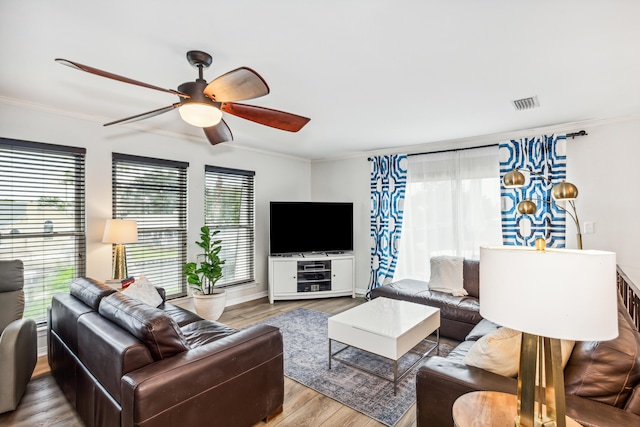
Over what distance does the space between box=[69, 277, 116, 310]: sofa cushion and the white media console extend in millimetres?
2683

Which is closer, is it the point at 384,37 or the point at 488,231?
the point at 384,37

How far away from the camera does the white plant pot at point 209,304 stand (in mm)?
3881

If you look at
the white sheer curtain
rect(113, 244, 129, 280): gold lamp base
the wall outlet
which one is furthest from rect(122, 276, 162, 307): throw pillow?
the wall outlet

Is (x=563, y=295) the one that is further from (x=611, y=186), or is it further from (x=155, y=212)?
(x=155, y=212)

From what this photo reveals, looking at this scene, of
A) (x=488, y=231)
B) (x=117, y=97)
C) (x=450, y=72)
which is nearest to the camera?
(x=450, y=72)

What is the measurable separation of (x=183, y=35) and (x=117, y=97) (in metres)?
1.45

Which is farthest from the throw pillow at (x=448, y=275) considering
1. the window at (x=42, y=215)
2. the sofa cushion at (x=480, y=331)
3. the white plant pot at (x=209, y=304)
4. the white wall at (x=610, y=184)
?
the window at (x=42, y=215)

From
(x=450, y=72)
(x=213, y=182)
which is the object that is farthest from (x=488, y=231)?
(x=213, y=182)

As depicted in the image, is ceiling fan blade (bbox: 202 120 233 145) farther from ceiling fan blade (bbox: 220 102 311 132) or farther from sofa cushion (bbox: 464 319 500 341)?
sofa cushion (bbox: 464 319 500 341)

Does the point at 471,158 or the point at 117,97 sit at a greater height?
the point at 117,97

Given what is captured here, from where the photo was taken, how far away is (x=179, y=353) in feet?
5.75

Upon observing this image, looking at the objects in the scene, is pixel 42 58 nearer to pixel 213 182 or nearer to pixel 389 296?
pixel 213 182

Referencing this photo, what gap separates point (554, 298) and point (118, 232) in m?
3.57

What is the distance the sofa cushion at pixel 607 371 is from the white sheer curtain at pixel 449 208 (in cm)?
277
